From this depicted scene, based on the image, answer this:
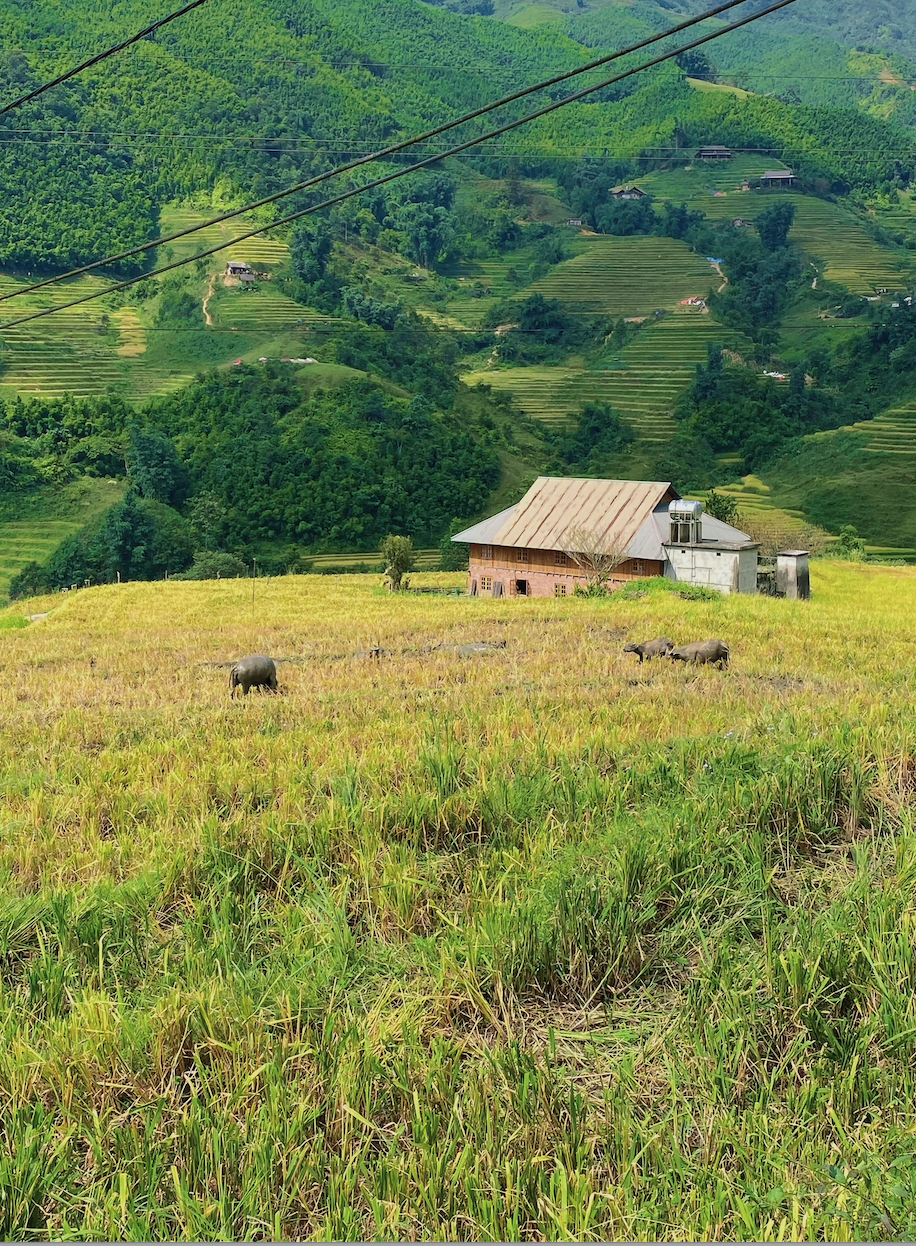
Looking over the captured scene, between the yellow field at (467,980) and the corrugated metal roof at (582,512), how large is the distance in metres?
31.5

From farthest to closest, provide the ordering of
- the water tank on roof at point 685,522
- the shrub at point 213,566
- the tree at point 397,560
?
the shrub at point 213,566 < the tree at point 397,560 < the water tank on roof at point 685,522

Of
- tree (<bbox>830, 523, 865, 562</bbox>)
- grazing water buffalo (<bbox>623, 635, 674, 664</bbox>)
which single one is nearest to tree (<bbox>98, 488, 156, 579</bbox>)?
tree (<bbox>830, 523, 865, 562</bbox>)

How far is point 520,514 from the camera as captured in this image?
137ft

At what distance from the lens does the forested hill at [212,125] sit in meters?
129

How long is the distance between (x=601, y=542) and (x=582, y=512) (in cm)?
371

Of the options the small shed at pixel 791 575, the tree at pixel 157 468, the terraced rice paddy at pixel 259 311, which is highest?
the terraced rice paddy at pixel 259 311

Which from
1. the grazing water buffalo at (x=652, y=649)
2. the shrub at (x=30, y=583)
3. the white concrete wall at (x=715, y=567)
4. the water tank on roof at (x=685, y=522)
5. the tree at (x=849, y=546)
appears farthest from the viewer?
the shrub at (x=30, y=583)

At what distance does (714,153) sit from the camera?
16812 centimetres

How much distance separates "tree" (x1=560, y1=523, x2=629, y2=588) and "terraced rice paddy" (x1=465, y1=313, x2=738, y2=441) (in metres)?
59.6

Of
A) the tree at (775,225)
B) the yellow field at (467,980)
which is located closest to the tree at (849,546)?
the yellow field at (467,980)

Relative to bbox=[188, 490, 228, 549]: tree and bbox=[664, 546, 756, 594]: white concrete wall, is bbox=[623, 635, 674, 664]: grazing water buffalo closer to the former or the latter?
bbox=[664, 546, 756, 594]: white concrete wall

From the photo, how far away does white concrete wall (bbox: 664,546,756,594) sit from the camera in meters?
34.1

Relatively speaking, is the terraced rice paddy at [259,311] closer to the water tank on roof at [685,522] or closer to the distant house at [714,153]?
the water tank on roof at [685,522]

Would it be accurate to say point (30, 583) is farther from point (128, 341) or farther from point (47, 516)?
point (128, 341)
